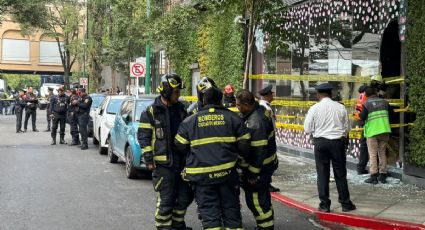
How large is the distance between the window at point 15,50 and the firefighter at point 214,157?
68.8 metres

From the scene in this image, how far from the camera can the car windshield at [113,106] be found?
15.1 m

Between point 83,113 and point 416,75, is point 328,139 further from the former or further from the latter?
point 83,113

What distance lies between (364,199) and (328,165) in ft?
4.25

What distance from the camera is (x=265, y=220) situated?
20.5 feet

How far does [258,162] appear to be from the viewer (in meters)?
6.00

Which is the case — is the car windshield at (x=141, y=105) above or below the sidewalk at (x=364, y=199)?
above

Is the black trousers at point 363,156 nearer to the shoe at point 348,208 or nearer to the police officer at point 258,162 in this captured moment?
the shoe at point 348,208

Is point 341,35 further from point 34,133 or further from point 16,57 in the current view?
point 16,57

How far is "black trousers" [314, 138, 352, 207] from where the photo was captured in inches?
299

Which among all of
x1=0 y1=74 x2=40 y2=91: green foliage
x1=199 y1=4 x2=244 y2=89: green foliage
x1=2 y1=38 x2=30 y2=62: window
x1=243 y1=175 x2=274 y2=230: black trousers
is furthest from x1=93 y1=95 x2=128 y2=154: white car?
x1=0 y1=74 x2=40 y2=91: green foliage

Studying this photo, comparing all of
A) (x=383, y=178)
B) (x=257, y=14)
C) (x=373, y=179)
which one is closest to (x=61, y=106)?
(x=257, y=14)

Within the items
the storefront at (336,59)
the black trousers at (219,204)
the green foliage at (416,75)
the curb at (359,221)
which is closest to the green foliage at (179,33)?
the storefront at (336,59)

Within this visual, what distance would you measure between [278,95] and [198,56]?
23.4 feet

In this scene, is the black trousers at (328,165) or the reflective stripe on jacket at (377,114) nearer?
the black trousers at (328,165)
